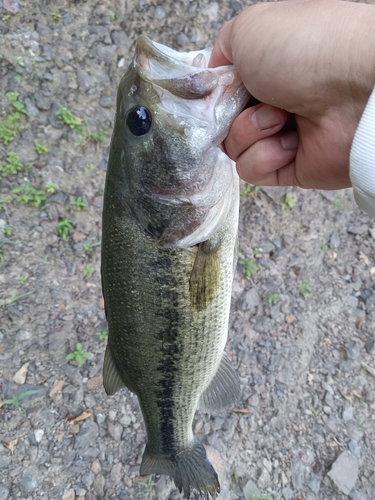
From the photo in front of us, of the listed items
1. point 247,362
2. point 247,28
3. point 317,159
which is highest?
point 247,28

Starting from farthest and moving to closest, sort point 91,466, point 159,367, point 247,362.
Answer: point 247,362
point 91,466
point 159,367

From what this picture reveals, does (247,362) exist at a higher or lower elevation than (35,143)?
lower

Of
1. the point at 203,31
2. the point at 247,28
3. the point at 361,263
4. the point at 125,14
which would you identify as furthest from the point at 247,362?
the point at 125,14

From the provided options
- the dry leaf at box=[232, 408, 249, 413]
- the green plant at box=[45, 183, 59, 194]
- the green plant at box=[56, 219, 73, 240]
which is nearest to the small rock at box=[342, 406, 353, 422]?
the dry leaf at box=[232, 408, 249, 413]

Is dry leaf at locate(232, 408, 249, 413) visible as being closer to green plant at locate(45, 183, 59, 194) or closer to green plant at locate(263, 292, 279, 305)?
green plant at locate(263, 292, 279, 305)

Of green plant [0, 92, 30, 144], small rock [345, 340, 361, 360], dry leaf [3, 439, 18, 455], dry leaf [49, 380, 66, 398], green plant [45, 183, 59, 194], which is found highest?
green plant [0, 92, 30, 144]

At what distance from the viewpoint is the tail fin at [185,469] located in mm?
2023

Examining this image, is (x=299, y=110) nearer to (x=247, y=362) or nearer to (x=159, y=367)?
(x=159, y=367)

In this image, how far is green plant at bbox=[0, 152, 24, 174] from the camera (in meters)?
2.96

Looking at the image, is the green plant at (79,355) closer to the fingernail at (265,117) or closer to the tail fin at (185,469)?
the tail fin at (185,469)

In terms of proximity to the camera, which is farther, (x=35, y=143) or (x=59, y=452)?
(x=35, y=143)

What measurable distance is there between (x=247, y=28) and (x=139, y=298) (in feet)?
3.64

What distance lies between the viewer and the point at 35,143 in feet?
10.1

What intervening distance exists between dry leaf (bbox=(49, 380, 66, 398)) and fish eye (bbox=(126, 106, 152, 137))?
74.4 inches
